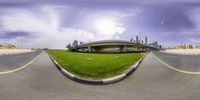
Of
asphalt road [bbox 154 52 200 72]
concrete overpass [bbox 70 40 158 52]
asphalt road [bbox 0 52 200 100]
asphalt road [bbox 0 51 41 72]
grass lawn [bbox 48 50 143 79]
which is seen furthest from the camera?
concrete overpass [bbox 70 40 158 52]

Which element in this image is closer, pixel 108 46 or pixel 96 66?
pixel 96 66

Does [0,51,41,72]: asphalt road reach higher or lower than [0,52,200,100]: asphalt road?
higher

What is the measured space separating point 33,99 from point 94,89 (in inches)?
124

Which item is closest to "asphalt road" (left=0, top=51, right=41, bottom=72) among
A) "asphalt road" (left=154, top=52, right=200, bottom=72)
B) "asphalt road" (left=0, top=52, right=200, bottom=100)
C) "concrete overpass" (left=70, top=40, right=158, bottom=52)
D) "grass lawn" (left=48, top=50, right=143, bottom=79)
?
"grass lawn" (left=48, top=50, right=143, bottom=79)

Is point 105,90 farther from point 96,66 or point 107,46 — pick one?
point 107,46

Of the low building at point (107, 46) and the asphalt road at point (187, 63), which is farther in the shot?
the low building at point (107, 46)

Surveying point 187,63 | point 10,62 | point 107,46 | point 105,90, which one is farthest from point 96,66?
point 107,46

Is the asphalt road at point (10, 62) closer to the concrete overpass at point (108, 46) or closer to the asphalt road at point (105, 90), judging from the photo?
the asphalt road at point (105, 90)

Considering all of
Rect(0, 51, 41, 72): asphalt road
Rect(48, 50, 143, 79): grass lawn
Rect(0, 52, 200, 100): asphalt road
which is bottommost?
Rect(0, 52, 200, 100): asphalt road

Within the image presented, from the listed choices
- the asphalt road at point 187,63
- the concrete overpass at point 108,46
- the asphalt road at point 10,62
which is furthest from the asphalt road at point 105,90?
the concrete overpass at point 108,46

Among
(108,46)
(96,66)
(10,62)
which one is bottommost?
(96,66)

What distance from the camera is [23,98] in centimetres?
881

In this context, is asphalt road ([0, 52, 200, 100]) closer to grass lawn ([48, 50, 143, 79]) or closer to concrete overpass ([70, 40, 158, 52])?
grass lawn ([48, 50, 143, 79])

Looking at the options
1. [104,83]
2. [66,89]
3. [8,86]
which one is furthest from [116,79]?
[8,86]
